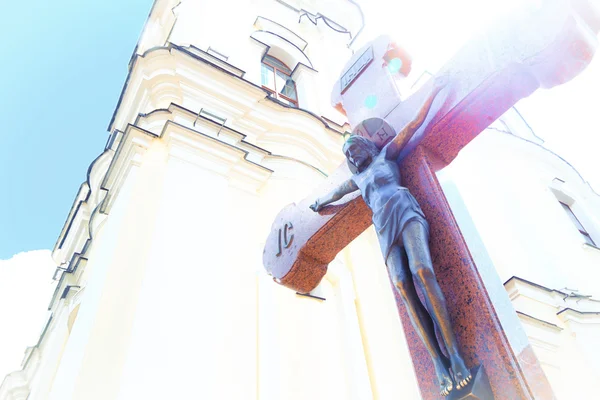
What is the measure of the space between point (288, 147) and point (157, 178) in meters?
2.32

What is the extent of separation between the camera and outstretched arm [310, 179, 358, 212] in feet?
7.27

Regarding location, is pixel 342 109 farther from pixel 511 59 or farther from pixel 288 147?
pixel 288 147

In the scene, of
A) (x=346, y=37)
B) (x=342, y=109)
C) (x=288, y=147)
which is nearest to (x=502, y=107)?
(x=342, y=109)

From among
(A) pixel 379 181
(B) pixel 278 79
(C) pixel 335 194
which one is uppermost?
(B) pixel 278 79

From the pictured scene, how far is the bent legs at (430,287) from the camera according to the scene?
1.50 metres

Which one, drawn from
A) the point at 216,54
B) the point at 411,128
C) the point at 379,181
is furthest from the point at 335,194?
the point at 216,54

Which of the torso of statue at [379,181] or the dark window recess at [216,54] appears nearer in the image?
the torso of statue at [379,181]

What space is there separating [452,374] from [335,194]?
38.5 inches

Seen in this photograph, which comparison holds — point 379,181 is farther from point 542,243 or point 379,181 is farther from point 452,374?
point 542,243

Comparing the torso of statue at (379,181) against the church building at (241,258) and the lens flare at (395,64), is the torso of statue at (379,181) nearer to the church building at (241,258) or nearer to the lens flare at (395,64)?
the church building at (241,258)

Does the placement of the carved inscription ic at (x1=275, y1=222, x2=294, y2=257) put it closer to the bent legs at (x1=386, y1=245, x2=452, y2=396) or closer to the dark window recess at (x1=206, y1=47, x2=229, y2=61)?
the bent legs at (x1=386, y1=245, x2=452, y2=396)

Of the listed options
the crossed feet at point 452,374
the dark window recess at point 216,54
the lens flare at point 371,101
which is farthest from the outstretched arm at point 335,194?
the dark window recess at point 216,54

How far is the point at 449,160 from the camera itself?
221cm

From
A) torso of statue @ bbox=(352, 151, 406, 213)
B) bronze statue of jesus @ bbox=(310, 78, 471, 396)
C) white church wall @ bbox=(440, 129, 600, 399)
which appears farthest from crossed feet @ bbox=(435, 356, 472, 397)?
white church wall @ bbox=(440, 129, 600, 399)
